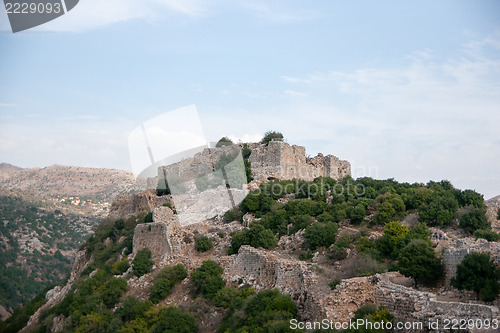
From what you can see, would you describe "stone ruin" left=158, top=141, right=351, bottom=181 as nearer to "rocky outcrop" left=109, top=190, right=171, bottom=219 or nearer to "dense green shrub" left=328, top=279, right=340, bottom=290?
"rocky outcrop" left=109, top=190, right=171, bottom=219

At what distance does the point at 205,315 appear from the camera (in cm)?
1942

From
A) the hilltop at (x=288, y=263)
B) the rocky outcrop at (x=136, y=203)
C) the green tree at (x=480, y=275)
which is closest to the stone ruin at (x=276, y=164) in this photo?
the hilltop at (x=288, y=263)

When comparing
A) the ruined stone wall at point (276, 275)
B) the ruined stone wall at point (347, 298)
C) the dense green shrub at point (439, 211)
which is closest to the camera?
the ruined stone wall at point (347, 298)

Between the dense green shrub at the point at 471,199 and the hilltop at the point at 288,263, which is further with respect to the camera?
the dense green shrub at the point at 471,199

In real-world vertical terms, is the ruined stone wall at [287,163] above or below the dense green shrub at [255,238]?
above

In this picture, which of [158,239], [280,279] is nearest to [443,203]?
[280,279]

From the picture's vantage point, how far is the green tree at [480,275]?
13.9m

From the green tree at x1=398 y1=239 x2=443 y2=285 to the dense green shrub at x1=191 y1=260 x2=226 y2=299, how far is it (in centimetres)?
651

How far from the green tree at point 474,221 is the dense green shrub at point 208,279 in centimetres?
864

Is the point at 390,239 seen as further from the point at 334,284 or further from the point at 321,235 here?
the point at 334,284

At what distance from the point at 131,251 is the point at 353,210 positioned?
9.57 metres

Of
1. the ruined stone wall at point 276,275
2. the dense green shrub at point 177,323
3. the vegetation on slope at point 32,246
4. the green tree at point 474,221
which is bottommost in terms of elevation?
the vegetation on slope at point 32,246

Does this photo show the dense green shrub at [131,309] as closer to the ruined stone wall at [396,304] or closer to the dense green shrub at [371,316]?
the ruined stone wall at [396,304]

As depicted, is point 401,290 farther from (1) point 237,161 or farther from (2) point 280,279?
(1) point 237,161
